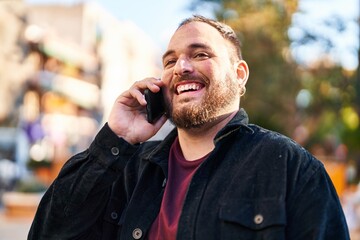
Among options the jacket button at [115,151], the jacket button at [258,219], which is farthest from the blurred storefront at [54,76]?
the jacket button at [258,219]

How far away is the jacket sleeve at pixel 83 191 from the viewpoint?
105 inches

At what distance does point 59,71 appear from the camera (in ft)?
150

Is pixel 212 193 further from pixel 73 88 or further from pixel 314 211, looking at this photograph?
pixel 73 88

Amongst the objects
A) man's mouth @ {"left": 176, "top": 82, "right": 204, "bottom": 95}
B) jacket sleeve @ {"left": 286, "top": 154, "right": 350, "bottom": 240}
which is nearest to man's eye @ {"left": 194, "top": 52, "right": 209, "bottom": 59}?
man's mouth @ {"left": 176, "top": 82, "right": 204, "bottom": 95}

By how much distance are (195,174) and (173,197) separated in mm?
158

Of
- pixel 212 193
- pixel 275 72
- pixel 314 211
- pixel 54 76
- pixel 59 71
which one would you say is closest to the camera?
pixel 314 211

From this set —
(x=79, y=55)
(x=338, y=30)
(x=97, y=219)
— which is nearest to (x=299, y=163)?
(x=97, y=219)

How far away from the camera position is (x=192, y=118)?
103 inches

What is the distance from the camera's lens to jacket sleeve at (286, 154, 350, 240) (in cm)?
226

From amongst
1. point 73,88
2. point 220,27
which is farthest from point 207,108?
point 73,88

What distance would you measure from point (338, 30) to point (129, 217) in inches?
425

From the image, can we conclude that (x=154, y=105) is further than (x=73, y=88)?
No

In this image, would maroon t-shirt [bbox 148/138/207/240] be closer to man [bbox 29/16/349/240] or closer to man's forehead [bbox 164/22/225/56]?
man [bbox 29/16/349/240]

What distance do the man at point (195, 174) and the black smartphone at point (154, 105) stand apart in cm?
3
